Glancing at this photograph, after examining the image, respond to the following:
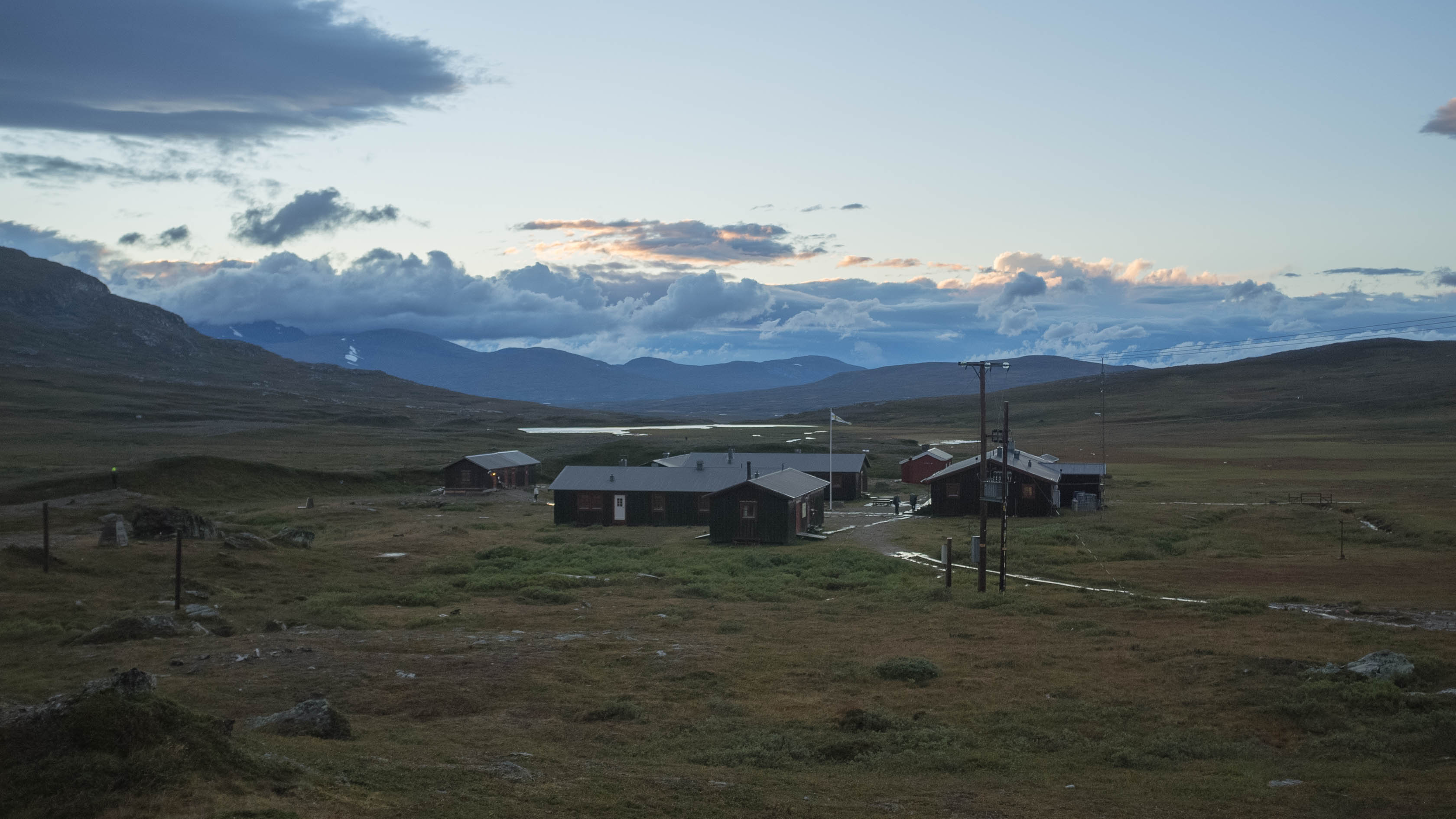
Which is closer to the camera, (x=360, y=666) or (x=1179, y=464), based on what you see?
→ (x=360, y=666)

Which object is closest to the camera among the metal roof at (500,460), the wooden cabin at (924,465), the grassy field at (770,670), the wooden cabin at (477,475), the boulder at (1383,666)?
the grassy field at (770,670)

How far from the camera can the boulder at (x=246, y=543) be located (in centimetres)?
4628

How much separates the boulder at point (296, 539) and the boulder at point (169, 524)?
317cm

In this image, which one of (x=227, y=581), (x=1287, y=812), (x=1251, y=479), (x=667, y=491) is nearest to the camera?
(x=1287, y=812)

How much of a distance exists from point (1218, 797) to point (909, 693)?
8.73 metres

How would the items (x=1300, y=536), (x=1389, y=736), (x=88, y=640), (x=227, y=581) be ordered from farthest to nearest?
(x=1300, y=536) < (x=227, y=581) < (x=88, y=640) < (x=1389, y=736)

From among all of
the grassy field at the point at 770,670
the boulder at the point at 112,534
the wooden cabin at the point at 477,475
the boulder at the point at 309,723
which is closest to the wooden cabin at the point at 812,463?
the wooden cabin at the point at 477,475

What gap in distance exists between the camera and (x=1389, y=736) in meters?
19.2

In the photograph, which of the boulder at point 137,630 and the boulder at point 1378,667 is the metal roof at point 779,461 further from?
the boulder at point 1378,667

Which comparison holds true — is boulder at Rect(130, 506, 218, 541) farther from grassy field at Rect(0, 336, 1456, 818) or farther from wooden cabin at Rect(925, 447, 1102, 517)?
wooden cabin at Rect(925, 447, 1102, 517)

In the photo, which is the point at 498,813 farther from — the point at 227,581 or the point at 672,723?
the point at 227,581

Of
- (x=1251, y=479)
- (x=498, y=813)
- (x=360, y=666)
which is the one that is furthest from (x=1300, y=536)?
(x=498, y=813)

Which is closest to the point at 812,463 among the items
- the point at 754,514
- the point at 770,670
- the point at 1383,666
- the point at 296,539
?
the point at 754,514

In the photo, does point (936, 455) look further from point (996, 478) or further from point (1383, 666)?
point (1383, 666)
